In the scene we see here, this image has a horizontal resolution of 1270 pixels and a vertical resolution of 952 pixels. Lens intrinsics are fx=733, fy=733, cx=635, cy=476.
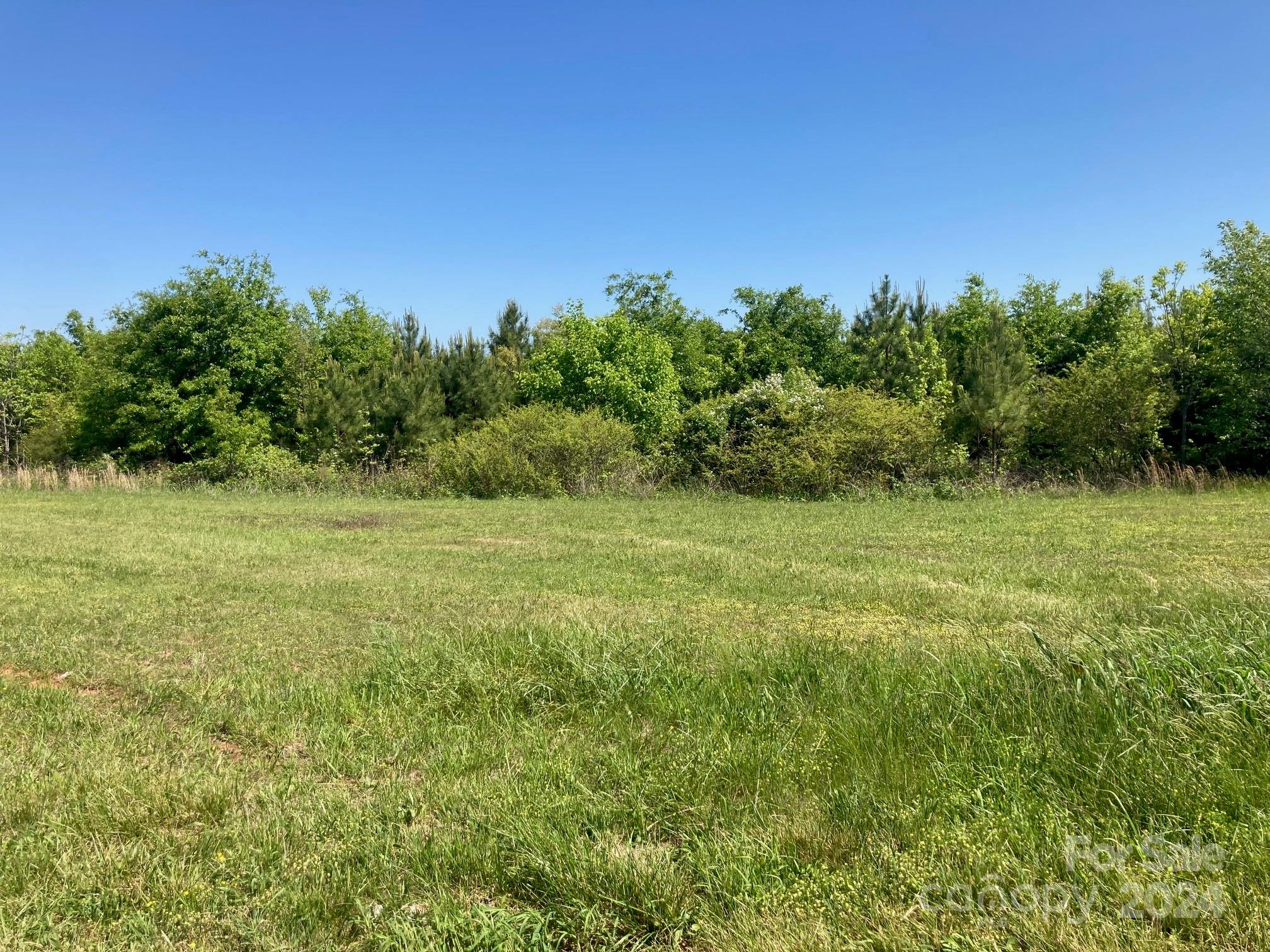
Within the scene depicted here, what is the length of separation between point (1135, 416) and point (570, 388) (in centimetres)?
2098

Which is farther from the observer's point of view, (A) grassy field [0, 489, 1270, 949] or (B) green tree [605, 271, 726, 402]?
(B) green tree [605, 271, 726, 402]

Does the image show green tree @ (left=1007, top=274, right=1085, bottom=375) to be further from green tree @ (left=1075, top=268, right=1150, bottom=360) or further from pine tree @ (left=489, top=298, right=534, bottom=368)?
pine tree @ (left=489, top=298, right=534, bottom=368)

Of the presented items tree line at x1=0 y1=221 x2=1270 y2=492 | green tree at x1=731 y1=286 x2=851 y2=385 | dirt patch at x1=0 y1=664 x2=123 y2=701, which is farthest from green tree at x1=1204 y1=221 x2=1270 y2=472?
dirt patch at x1=0 y1=664 x2=123 y2=701

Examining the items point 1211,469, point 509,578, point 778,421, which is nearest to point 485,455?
point 778,421

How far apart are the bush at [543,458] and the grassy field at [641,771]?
1490 centimetres

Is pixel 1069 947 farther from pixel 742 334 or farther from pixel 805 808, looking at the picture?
pixel 742 334

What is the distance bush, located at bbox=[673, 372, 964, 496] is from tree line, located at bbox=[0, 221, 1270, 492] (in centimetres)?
6

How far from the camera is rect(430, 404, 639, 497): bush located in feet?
71.6

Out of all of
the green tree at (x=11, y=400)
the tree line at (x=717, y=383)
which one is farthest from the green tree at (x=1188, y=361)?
the green tree at (x=11, y=400)

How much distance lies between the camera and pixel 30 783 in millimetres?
3219

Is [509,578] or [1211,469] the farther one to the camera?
[1211,469]

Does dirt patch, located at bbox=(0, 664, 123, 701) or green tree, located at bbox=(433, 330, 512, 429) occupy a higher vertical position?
green tree, located at bbox=(433, 330, 512, 429)

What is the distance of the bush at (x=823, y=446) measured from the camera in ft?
66.3

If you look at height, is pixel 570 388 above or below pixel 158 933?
above
